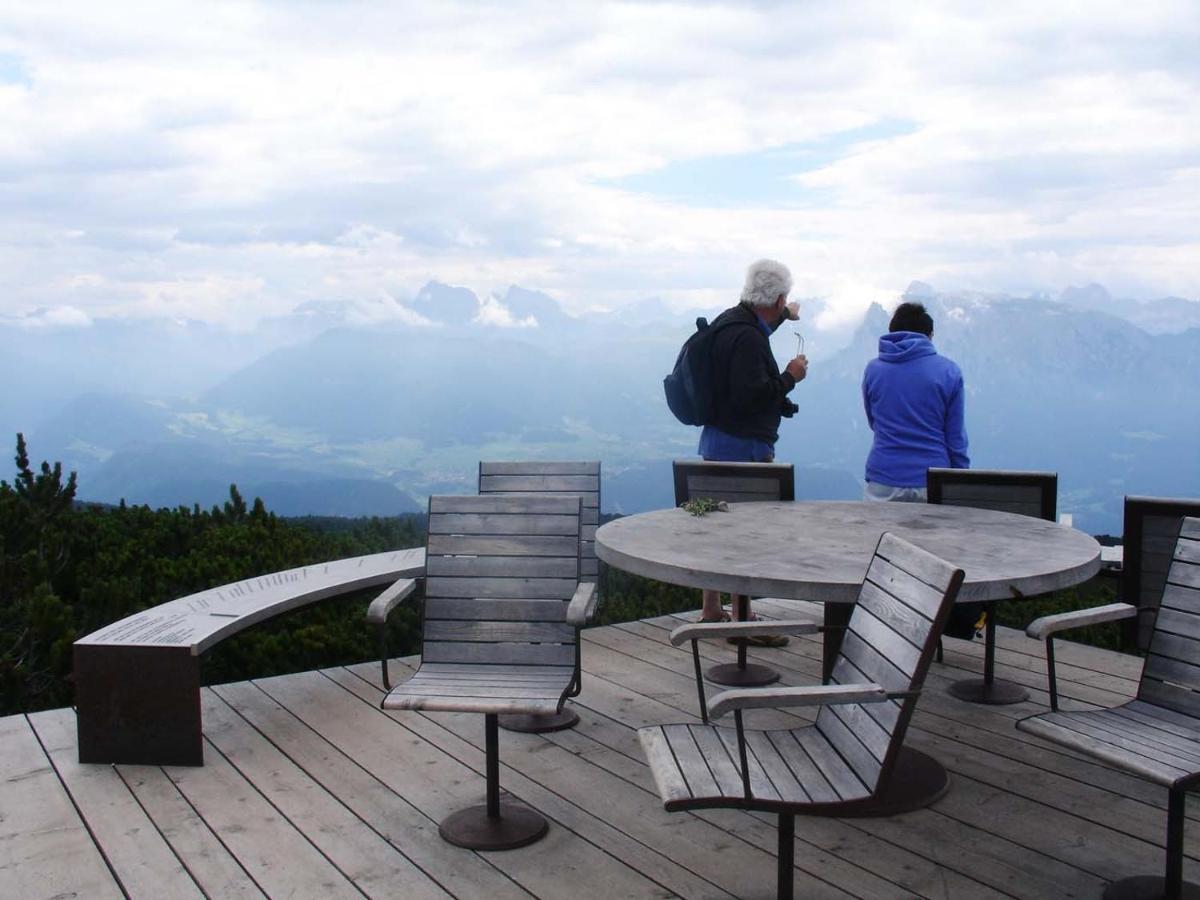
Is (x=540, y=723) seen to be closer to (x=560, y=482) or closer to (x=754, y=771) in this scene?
(x=560, y=482)

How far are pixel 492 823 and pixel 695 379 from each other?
2.54 meters

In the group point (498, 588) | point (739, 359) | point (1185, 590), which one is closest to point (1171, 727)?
point (1185, 590)

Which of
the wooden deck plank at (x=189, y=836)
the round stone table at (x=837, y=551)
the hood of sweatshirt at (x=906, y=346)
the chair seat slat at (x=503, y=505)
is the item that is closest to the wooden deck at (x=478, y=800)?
the wooden deck plank at (x=189, y=836)

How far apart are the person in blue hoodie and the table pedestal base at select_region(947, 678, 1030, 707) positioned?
0.86 m

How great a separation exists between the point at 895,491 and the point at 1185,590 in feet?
6.72

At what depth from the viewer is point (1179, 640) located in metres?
3.08

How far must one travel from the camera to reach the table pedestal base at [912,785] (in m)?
3.46

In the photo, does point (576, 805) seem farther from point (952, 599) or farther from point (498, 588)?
point (952, 599)

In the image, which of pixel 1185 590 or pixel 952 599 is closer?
pixel 952 599

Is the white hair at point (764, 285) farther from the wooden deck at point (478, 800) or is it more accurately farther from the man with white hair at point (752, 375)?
the wooden deck at point (478, 800)

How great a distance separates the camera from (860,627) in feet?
9.39

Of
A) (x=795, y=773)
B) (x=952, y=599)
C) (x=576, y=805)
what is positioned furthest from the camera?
(x=576, y=805)

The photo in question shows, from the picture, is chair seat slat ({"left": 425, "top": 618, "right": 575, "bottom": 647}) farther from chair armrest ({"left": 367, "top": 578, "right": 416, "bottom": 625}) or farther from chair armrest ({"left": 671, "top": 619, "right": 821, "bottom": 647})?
chair armrest ({"left": 671, "top": 619, "right": 821, "bottom": 647})

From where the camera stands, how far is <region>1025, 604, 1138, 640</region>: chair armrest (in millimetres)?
3104
